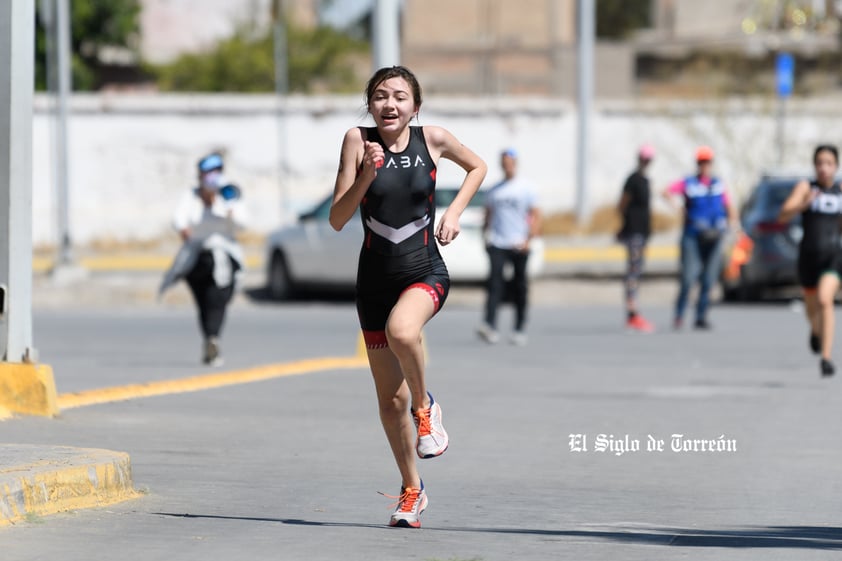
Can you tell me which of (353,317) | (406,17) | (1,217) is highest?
(406,17)

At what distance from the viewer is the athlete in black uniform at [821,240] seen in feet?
44.9

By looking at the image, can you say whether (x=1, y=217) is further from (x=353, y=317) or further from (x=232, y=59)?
(x=232, y=59)

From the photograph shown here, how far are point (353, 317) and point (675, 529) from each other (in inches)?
596

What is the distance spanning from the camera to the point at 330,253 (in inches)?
975

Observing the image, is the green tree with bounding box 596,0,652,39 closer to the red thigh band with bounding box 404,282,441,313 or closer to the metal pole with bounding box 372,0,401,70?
the metal pole with bounding box 372,0,401,70

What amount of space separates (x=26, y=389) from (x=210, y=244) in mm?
4913

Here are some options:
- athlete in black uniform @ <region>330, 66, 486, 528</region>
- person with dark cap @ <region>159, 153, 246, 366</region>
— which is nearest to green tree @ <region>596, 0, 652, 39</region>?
person with dark cap @ <region>159, 153, 246, 366</region>

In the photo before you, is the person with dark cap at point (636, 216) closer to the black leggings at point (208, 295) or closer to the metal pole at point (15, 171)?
the black leggings at point (208, 295)

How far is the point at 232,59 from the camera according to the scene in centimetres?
5309

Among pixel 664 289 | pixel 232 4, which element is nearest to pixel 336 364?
pixel 664 289

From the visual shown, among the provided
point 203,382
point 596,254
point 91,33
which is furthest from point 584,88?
point 91,33

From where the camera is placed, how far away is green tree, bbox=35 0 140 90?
47.0 m

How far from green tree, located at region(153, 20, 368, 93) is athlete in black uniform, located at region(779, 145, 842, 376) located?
39.4m

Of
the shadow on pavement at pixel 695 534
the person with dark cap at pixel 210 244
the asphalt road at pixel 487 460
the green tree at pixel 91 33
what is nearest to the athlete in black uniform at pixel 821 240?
the asphalt road at pixel 487 460
